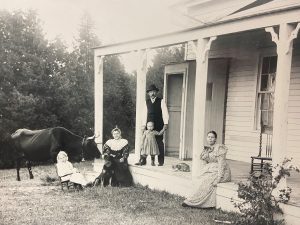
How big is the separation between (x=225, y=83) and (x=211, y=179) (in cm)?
399

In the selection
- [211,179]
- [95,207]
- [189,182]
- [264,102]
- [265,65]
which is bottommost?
[95,207]

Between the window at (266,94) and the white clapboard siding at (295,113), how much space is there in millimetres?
526

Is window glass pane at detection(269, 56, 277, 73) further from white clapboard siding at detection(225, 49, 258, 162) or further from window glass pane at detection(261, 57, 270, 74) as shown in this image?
white clapboard siding at detection(225, 49, 258, 162)

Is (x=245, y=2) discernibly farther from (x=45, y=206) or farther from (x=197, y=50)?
(x=45, y=206)

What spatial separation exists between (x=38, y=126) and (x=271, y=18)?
846cm

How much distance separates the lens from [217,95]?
10508 millimetres

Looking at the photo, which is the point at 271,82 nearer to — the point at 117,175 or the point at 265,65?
the point at 265,65

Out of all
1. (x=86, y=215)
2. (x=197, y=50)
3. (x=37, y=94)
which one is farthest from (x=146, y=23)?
(x=86, y=215)

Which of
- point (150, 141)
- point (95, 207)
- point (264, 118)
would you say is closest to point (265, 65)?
point (264, 118)

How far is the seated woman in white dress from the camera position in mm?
6945

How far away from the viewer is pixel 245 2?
10328 mm

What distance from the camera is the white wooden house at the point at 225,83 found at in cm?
745

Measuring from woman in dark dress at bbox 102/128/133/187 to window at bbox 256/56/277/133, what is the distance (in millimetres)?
3056

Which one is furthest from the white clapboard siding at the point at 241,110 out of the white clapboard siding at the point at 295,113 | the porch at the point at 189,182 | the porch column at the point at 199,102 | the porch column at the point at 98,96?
the porch column at the point at 98,96
